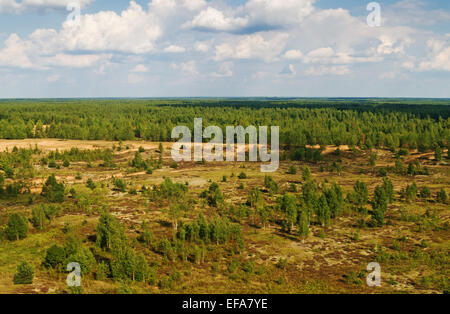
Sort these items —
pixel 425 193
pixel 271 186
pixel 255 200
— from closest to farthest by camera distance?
pixel 255 200
pixel 425 193
pixel 271 186

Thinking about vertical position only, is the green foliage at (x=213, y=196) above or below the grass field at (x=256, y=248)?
above

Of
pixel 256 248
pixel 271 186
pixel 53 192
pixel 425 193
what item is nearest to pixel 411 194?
pixel 425 193

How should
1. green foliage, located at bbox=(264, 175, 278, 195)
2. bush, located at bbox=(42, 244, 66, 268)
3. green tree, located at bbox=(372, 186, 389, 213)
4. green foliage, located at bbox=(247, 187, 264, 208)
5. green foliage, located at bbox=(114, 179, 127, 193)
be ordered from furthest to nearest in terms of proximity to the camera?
green foliage, located at bbox=(114, 179, 127, 193) < green foliage, located at bbox=(264, 175, 278, 195) < green foliage, located at bbox=(247, 187, 264, 208) < green tree, located at bbox=(372, 186, 389, 213) < bush, located at bbox=(42, 244, 66, 268)

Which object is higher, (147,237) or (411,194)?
(411,194)

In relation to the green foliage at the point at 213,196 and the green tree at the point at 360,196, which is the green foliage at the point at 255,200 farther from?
the green tree at the point at 360,196

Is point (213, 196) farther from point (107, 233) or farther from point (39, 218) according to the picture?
point (39, 218)

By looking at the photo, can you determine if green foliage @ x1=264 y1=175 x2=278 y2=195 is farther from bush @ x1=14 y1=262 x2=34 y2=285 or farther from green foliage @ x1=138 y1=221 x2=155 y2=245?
bush @ x1=14 y1=262 x2=34 y2=285

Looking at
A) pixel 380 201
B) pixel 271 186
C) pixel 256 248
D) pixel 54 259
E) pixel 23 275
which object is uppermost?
pixel 380 201

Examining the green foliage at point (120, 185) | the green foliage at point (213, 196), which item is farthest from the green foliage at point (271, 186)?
the green foliage at point (120, 185)

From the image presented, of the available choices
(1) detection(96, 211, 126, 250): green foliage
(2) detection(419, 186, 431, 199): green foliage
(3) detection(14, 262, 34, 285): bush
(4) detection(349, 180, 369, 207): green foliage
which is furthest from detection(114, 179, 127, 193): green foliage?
(2) detection(419, 186, 431, 199): green foliage

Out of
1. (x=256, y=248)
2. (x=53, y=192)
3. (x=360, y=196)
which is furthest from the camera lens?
(x=53, y=192)

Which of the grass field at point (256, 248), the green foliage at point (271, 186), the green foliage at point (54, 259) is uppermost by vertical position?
the green foliage at point (271, 186)

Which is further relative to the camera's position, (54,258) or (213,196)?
(213,196)
